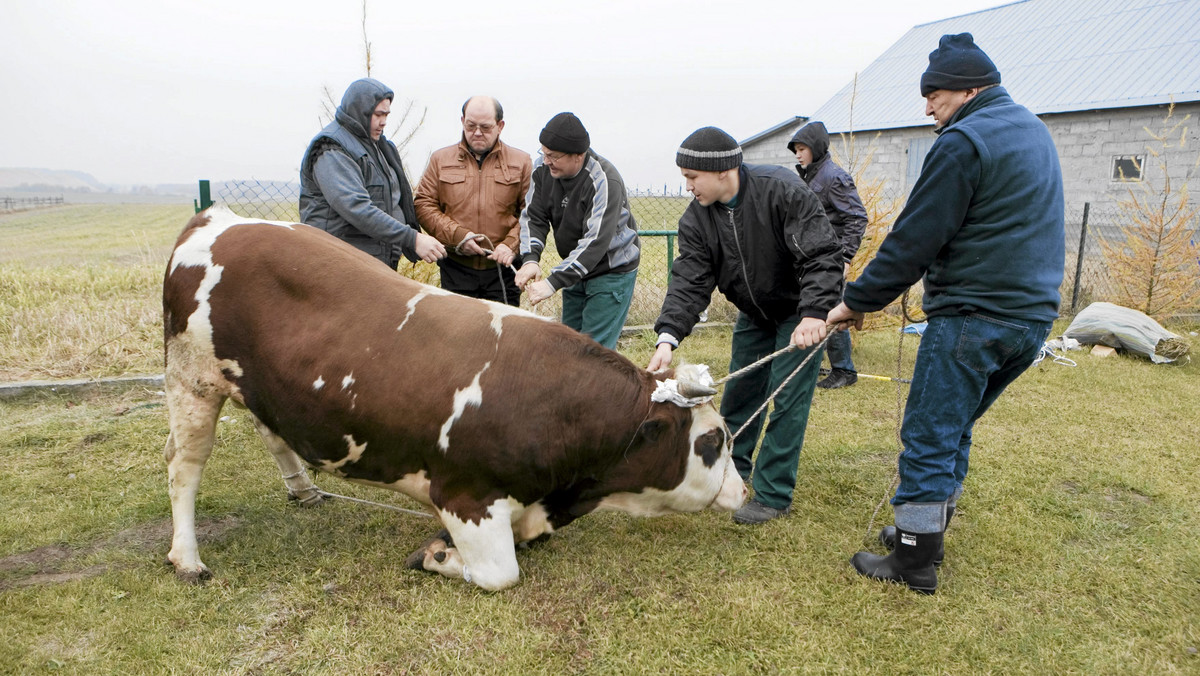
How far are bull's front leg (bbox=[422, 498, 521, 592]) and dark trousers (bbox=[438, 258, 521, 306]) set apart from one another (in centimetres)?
188

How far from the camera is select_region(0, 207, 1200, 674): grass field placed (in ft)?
8.94

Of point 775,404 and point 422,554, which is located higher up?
point 775,404

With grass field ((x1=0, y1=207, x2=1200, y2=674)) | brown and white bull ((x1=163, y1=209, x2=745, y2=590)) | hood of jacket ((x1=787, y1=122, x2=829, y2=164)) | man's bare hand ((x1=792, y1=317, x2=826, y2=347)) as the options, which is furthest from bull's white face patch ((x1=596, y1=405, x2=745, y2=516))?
hood of jacket ((x1=787, y1=122, x2=829, y2=164))

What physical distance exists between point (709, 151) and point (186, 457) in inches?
104

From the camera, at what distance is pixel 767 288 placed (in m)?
3.69

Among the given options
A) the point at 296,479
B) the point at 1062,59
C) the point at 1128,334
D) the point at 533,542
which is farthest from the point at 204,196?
the point at 1062,59

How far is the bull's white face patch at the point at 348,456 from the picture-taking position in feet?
10.1

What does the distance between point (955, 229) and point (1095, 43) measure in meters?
18.9

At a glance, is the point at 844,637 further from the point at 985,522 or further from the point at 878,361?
the point at 878,361

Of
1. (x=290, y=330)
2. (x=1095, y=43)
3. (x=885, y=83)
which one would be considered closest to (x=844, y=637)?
(x=290, y=330)

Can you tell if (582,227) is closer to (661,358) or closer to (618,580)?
(661,358)

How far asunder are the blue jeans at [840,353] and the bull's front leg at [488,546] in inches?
158

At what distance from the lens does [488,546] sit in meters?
3.08

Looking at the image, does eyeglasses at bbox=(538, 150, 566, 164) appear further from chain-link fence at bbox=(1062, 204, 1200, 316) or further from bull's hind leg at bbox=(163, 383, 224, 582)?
chain-link fence at bbox=(1062, 204, 1200, 316)
